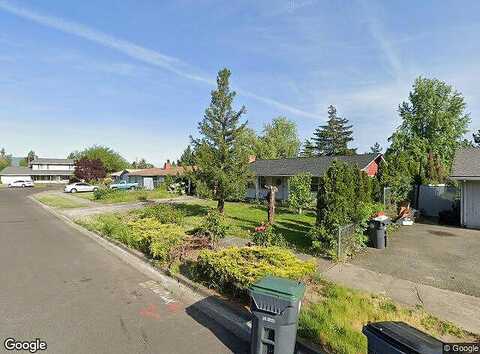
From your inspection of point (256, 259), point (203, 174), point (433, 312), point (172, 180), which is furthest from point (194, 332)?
point (172, 180)

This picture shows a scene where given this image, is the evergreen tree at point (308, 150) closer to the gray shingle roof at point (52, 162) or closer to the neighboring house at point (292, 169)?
the neighboring house at point (292, 169)

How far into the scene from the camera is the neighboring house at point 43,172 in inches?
3354

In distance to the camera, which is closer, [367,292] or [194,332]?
[194,332]

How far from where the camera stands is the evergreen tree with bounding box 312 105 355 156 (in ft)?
210

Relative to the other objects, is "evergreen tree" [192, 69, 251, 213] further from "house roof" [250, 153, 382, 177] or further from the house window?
the house window

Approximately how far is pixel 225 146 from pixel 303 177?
18.5 ft

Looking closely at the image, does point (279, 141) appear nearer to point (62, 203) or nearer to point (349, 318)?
point (62, 203)

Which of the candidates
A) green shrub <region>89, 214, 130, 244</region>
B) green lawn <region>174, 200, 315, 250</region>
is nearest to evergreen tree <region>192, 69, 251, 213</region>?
green lawn <region>174, 200, 315, 250</region>

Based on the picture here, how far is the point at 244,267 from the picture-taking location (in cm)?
710

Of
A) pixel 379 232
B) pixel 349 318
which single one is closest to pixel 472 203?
pixel 379 232

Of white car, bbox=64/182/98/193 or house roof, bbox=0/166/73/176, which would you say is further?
house roof, bbox=0/166/73/176

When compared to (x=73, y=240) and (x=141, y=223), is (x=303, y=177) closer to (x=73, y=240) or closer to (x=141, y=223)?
(x=141, y=223)

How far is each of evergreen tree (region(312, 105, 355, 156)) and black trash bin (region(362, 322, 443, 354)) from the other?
203 feet

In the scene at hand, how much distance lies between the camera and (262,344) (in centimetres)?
469
